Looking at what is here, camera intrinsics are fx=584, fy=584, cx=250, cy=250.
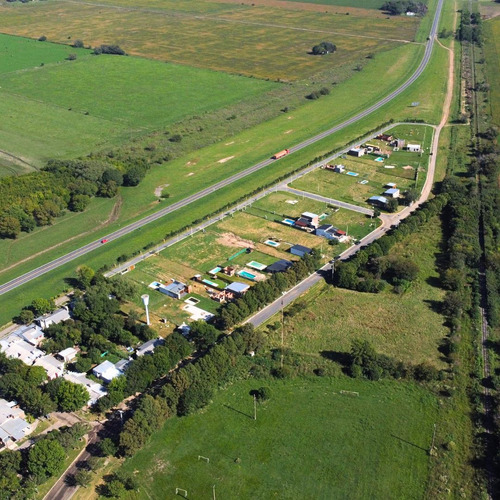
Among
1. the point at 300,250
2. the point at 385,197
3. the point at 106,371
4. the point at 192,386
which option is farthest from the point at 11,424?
the point at 385,197

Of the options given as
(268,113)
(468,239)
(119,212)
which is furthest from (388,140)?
(119,212)

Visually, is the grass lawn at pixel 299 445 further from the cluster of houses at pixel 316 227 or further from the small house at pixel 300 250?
the cluster of houses at pixel 316 227

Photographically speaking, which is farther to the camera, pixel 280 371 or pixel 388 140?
pixel 388 140

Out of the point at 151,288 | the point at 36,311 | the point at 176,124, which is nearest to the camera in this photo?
the point at 36,311

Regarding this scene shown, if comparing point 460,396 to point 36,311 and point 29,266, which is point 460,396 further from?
point 29,266

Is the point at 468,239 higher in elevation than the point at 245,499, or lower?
higher

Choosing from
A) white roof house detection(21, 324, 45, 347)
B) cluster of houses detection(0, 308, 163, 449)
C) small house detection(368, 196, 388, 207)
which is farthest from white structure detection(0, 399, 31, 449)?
small house detection(368, 196, 388, 207)

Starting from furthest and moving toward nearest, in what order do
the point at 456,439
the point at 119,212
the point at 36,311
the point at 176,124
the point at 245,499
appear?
the point at 176,124
the point at 119,212
the point at 36,311
the point at 456,439
the point at 245,499
